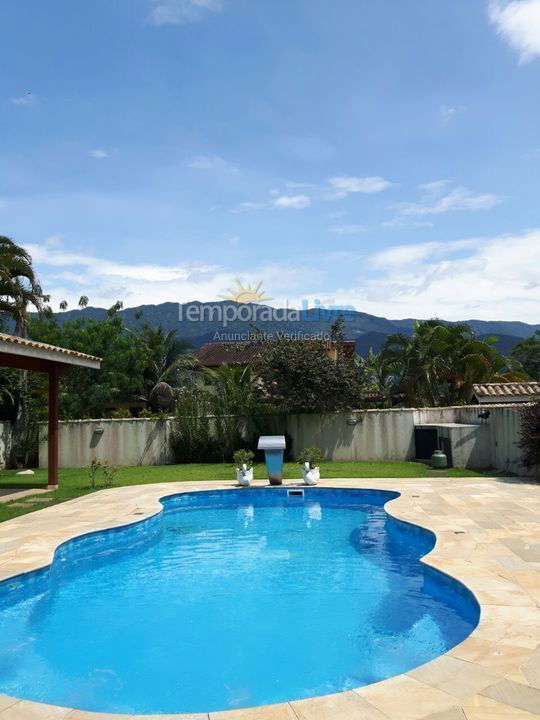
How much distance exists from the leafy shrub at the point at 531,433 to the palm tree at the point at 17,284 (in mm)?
15487

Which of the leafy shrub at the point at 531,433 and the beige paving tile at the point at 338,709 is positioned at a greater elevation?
the leafy shrub at the point at 531,433

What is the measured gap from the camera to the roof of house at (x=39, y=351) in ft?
39.3

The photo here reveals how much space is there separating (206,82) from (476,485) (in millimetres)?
11981

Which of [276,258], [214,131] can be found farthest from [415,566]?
[276,258]

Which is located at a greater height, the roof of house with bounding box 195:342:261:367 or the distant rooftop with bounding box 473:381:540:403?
the roof of house with bounding box 195:342:261:367

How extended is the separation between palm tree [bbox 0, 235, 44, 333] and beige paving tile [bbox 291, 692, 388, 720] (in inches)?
698

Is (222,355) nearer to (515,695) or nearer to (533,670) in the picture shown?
(533,670)

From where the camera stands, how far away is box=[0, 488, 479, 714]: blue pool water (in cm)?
501

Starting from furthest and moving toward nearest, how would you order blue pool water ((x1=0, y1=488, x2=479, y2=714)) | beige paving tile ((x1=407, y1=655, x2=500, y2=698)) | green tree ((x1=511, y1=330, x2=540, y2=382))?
1. green tree ((x1=511, y1=330, x2=540, y2=382))
2. blue pool water ((x1=0, y1=488, x2=479, y2=714))
3. beige paving tile ((x1=407, y1=655, x2=500, y2=698))

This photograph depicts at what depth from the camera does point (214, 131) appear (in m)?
16.7

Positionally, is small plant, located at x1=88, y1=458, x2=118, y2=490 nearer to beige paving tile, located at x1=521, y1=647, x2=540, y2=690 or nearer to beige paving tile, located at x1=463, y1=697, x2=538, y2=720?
beige paving tile, located at x1=521, y1=647, x2=540, y2=690

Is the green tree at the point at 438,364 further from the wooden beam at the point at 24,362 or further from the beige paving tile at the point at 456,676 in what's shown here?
the beige paving tile at the point at 456,676

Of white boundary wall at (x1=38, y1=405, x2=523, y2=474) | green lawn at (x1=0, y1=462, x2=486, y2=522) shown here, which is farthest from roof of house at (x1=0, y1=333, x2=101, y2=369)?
white boundary wall at (x1=38, y1=405, x2=523, y2=474)

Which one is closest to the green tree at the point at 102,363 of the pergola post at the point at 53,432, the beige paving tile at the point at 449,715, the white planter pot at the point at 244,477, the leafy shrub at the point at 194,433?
the leafy shrub at the point at 194,433
